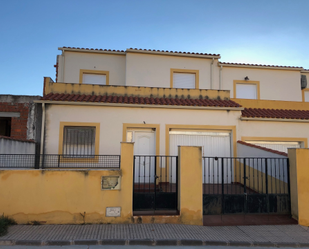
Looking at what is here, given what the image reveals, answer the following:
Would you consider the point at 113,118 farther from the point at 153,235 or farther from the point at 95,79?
the point at 95,79

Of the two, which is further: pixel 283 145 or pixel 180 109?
pixel 283 145

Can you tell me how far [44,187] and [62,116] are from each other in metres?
3.66

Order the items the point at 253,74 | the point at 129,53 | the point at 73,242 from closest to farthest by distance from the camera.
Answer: the point at 73,242
the point at 129,53
the point at 253,74

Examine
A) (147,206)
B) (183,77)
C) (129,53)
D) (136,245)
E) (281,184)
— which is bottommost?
(136,245)

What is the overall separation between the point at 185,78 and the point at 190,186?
8.37 m

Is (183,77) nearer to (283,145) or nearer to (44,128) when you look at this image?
A: (283,145)

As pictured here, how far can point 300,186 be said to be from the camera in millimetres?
6176

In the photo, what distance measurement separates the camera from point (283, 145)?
32.8 feet

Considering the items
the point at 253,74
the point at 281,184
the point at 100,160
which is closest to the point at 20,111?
the point at 100,160

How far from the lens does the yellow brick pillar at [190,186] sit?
5.83m

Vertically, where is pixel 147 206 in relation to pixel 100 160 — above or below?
below

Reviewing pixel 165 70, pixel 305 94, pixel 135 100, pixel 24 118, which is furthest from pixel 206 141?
pixel 305 94

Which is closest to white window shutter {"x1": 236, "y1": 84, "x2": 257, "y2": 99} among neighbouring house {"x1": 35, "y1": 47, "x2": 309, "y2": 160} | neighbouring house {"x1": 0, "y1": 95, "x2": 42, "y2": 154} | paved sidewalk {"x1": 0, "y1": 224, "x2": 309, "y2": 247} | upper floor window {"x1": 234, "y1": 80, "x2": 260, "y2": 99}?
upper floor window {"x1": 234, "y1": 80, "x2": 260, "y2": 99}

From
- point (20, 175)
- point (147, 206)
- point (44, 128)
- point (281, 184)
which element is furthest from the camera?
point (44, 128)
